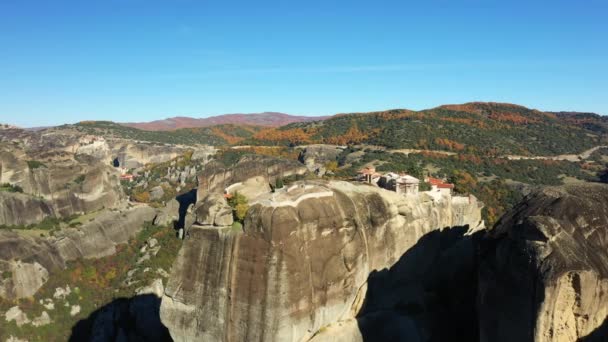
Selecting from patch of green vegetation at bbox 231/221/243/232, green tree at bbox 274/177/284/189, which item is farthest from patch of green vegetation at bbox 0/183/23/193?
patch of green vegetation at bbox 231/221/243/232

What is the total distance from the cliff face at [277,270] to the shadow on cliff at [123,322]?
58.7ft

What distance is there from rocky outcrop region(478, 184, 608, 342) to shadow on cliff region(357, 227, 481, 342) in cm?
633

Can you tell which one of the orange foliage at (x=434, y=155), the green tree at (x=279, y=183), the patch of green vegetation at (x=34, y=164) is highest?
the orange foliage at (x=434, y=155)

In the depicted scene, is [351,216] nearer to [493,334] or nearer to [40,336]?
[493,334]

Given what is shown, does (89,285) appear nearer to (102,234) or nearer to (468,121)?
(102,234)

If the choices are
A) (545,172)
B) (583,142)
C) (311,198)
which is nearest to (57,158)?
(311,198)

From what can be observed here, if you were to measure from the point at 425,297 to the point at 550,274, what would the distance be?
43.5 ft

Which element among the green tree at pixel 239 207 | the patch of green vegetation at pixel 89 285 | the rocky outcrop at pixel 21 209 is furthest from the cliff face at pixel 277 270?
the rocky outcrop at pixel 21 209

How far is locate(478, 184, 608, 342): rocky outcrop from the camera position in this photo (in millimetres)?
18812

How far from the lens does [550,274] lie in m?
18.6

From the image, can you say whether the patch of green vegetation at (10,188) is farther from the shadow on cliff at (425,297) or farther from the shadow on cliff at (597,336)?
the shadow on cliff at (597,336)

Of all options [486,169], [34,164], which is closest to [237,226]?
[34,164]

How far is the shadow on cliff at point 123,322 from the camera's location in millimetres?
41469

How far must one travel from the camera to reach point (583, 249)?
20141mm
